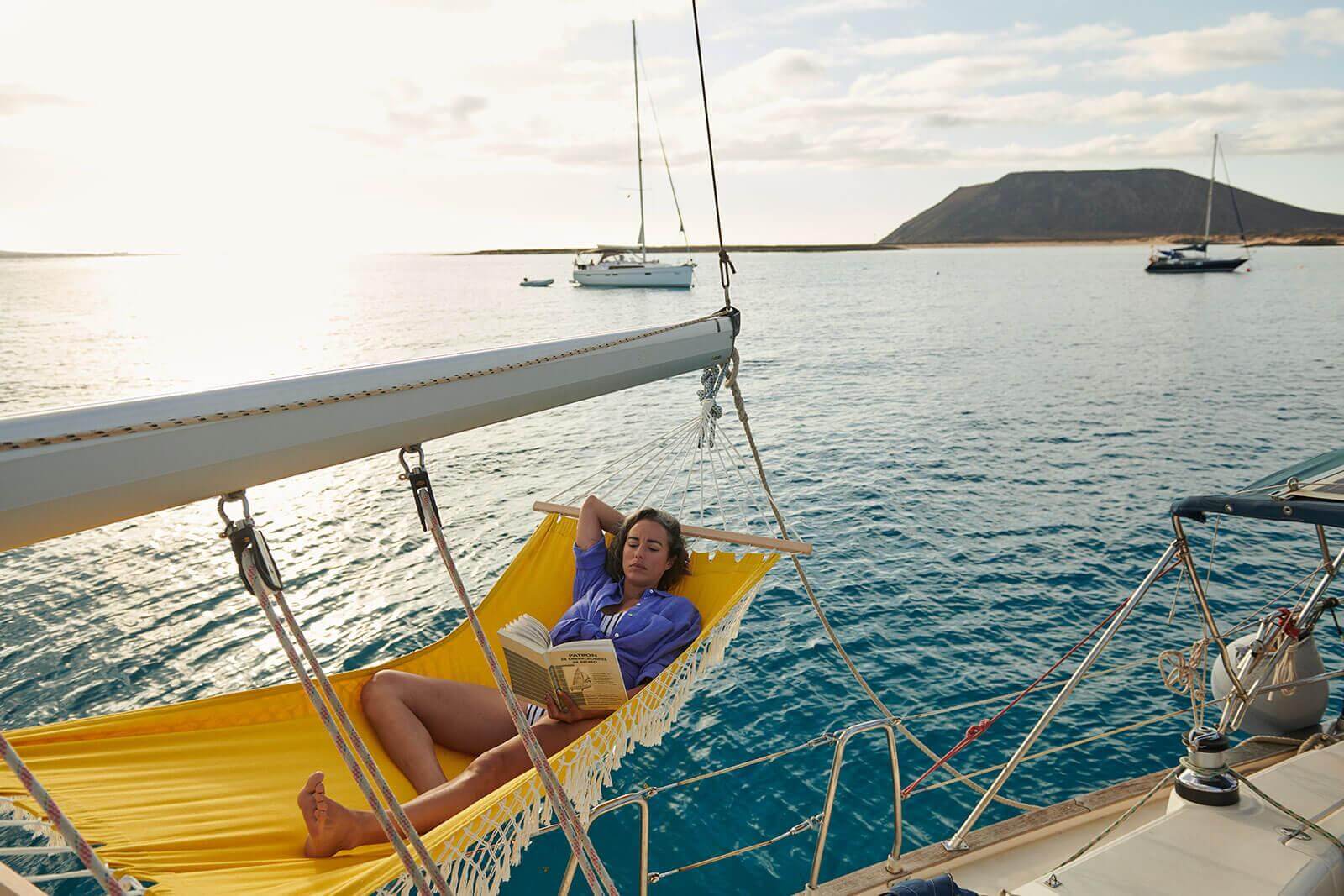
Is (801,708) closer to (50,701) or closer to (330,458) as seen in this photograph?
(330,458)

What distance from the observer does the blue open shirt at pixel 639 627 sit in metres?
2.65

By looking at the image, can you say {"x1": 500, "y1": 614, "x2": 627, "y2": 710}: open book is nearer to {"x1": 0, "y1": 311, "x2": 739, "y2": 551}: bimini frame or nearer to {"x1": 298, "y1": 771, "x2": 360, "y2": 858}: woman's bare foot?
{"x1": 298, "y1": 771, "x2": 360, "y2": 858}: woman's bare foot

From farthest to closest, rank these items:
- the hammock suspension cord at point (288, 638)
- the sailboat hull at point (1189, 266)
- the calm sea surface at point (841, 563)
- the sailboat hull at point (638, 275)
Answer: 1. the sailboat hull at point (1189, 266)
2. the sailboat hull at point (638, 275)
3. the calm sea surface at point (841, 563)
4. the hammock suspension cord at point (288, 638)

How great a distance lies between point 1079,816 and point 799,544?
3.82 ft

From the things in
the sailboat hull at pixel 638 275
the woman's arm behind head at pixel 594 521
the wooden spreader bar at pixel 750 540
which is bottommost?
the wooden spreader bar at pixel 750 540

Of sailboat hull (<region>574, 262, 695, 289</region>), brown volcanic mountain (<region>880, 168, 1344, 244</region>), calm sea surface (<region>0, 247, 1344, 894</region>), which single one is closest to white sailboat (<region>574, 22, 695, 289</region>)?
sailboat hull (<region>574, 262, 695, 289</region>)

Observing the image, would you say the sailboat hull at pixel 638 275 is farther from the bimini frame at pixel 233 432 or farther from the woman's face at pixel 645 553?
the bimini frame at pixel 233 432

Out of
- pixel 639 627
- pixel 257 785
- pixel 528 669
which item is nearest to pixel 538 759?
pixel 528 669

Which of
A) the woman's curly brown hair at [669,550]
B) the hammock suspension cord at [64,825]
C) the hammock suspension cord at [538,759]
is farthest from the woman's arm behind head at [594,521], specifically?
the hammock suspension cord at [64,825]

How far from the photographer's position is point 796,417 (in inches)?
480

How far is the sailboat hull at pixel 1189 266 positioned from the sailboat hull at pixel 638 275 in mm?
24300

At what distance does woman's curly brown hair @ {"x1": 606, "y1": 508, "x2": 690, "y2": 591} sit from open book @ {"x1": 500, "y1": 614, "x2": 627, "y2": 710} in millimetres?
598

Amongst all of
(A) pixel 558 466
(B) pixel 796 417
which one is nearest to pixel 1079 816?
(A) pixel 558 466

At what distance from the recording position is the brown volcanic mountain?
101312mm
